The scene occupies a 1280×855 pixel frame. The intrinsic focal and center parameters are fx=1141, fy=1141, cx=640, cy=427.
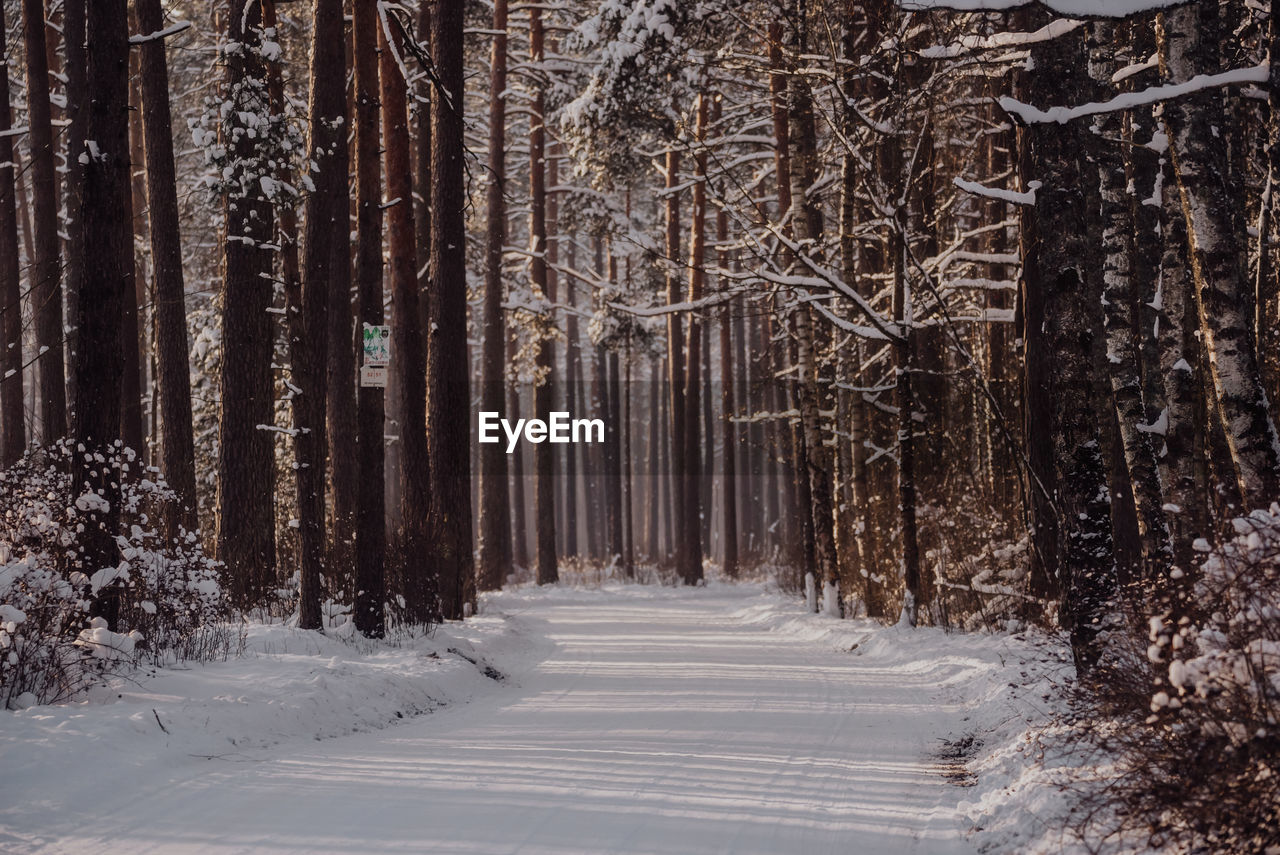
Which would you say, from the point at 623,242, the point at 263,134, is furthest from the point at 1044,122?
the point at 623,242

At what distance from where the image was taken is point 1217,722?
4.48 meters

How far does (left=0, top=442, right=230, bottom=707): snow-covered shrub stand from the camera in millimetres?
7770

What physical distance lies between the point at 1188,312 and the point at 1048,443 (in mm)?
2548

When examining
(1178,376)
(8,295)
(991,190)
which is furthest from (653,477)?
(991,190)

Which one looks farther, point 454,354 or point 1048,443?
point 454,354

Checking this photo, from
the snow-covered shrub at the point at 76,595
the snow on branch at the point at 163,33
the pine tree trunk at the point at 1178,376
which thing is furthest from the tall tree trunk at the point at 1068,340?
the snow-covered shrub at the point at 76,595

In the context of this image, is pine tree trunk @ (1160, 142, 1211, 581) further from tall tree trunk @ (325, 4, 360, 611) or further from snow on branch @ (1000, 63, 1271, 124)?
tall tree trunk @ (325, 4, 360, 611)

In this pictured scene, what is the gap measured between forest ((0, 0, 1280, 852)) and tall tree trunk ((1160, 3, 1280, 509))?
0.03 metres

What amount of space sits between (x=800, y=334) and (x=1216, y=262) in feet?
41.5

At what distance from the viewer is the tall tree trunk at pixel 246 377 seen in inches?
566

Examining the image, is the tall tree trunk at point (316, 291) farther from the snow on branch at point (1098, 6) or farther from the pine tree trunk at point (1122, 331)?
the snow on branch at point (1098, 6)

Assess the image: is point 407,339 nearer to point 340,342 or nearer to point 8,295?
point 340,342

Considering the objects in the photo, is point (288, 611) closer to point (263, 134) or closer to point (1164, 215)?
point (263, 134)

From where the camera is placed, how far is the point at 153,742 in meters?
7.34
